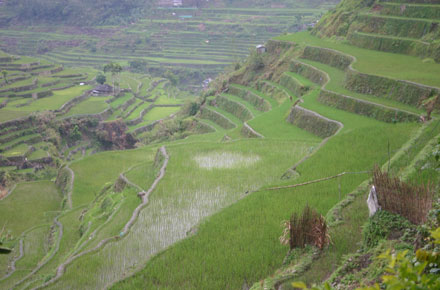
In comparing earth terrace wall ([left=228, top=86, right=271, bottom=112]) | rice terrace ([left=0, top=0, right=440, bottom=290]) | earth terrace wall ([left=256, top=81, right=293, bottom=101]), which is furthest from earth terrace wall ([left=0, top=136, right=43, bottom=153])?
earth terrace wall ([left=256, top=81, right=293, bottom=101])

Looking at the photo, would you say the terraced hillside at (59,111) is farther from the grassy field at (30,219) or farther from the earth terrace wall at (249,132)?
the earth terrace wall at (249,132)

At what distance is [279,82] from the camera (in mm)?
22672

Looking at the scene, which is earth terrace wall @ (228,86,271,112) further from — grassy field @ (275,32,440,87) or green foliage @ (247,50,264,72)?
grassy field @ (275,32,440,87)

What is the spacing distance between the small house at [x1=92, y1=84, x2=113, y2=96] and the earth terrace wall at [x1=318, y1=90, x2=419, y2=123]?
30327mm

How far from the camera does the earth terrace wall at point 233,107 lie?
2165 centimetres

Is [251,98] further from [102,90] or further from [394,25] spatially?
[102,90]

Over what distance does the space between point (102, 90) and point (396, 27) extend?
30395mm

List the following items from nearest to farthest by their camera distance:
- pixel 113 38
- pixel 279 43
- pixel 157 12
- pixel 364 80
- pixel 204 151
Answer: pixel 204 151 → pixel 364 80 → pixel 279 43 → pixel 113 38 → pixel 157 12

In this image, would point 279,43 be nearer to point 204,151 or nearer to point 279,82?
point 279,82

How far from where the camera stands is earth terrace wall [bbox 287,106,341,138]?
44.0 feet

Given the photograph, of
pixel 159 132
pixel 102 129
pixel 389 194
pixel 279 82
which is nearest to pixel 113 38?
pixel 102 129

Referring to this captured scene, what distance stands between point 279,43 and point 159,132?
9676mm

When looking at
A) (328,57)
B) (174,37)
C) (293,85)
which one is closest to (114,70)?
(293,85)

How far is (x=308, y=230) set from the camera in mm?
5430
